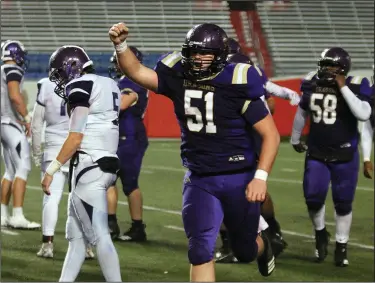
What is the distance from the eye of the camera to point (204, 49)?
4.96 meters

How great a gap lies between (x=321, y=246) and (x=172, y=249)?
1.23 m

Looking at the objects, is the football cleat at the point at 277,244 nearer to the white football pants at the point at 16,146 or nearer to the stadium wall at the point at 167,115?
the white football pants at the point at 16,146

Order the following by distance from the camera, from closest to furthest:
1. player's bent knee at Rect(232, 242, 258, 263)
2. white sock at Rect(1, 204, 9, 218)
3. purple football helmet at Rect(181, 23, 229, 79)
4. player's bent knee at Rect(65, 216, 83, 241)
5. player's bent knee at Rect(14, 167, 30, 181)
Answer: purple football helmet at Rect(181, 23, 229, 79) → player's bent knee at Rect(232, 242, 258, 263) → player's bent knee at Rect(65, 216, 83, 241) → player's bent knee at Rect(14, 167, 30, 181) → white sock at Rect(1, 204, 9, 218)

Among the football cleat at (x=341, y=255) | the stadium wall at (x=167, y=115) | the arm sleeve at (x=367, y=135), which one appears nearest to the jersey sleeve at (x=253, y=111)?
the football cleat at (x=341, y=255)

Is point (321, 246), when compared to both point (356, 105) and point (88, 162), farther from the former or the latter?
point (88, 162)

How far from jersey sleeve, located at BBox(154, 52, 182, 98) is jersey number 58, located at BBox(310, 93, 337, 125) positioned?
7.82 ft

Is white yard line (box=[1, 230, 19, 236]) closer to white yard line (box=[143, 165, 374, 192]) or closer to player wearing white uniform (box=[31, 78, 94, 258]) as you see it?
player wearing white uniform (box=[31, 78, 94, 258])

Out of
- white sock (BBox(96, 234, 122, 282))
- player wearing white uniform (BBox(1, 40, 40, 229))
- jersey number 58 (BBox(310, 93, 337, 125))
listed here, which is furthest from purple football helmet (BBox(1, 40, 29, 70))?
white sock (BBox(96, 234, 122, 282))

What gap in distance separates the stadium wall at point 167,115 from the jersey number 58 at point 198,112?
42.8ft

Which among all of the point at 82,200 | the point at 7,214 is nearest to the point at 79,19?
the point at 7,214

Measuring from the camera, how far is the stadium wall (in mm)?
18250

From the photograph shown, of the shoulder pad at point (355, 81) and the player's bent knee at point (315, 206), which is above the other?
the shoulder pad at point (355, 81)

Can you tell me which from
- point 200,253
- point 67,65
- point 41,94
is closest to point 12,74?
point 41,94

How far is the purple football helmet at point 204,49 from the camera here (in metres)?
4.97
